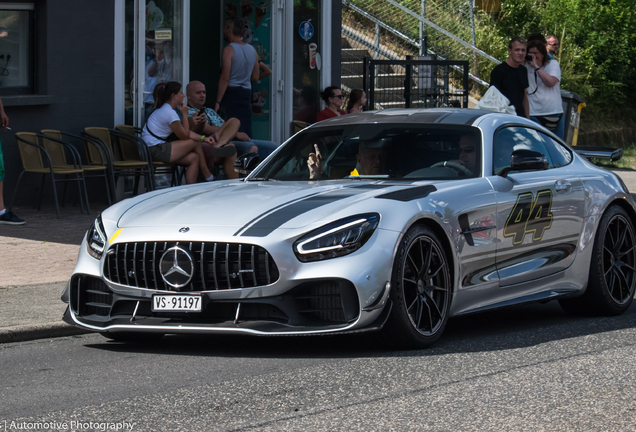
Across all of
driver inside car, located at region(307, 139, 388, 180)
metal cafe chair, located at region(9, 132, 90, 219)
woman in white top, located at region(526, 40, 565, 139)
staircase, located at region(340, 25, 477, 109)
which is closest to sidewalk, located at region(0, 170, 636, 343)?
metal cafe chair, located at region(9, 132, 90, 219)

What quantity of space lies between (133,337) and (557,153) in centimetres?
337

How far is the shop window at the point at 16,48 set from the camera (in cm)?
1212

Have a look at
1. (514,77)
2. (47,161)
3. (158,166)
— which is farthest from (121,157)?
(514,77)

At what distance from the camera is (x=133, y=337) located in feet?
21.3

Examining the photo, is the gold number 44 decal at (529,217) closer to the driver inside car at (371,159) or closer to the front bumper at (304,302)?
the driver inside car at (371,159)

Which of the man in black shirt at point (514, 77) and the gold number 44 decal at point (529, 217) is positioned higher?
the man in black shirt at point (514, 77)

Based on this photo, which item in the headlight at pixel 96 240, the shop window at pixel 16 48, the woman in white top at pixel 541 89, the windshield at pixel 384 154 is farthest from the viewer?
the woman in white top at pixel 541 89

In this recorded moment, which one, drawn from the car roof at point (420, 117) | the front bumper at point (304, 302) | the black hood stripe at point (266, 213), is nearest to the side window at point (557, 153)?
the car roof at point (420, 117)

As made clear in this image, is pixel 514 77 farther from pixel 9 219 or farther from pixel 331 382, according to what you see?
pixel 331 382

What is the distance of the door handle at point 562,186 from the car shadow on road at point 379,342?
930 millimetres

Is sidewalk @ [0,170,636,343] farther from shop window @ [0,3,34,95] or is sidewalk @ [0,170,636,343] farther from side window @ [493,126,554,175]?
side window @ [493,126,554,175]

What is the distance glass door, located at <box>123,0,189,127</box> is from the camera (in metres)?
13.4

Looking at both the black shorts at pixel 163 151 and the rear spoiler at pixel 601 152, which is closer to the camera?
the rear spoiler at pixel 601 152

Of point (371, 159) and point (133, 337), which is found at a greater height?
point (371, 159)
